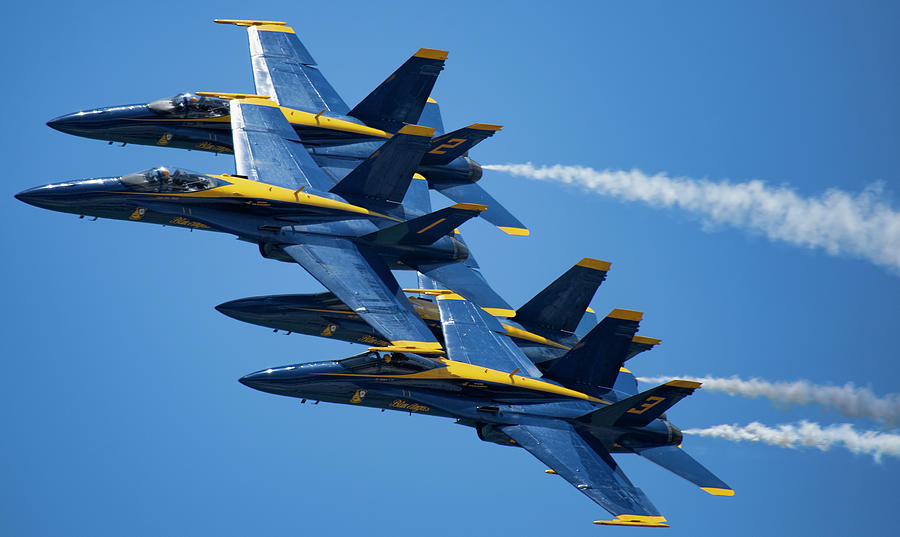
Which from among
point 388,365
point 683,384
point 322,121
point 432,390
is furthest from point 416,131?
point 683,384

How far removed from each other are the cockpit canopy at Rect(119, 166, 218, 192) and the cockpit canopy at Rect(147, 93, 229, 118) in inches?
221

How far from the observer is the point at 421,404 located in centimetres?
4731

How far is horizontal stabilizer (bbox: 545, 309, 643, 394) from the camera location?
48781 mm

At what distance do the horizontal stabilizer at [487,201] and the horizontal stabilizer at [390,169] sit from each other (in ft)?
19.0

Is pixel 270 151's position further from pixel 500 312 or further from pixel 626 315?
pixel 626 315

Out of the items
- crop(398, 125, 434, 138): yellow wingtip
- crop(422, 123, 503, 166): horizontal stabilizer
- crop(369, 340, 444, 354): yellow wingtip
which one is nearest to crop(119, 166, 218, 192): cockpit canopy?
crop(398, 125, 434, 138): yellow wingtip

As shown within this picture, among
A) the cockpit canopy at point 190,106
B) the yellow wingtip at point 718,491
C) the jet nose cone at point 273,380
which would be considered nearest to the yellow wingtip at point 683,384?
the yellow wingtip at point 718,491

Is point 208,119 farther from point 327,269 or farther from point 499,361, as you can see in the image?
point 499,361

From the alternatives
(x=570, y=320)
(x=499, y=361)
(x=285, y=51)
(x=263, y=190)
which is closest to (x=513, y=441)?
(x=499, y=361)

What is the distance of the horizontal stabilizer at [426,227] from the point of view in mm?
51750

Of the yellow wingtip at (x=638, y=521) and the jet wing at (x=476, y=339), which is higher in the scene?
the jet wing at (x=476, y=339)

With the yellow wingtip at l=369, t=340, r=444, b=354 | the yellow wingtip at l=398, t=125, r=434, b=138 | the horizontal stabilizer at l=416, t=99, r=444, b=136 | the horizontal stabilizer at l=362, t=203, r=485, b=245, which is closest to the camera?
the yellow wingtip at l=369, t=340, r=444, b=354

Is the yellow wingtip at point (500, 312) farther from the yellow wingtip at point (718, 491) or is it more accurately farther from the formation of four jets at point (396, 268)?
the yellow wingtip at point (718, 491)

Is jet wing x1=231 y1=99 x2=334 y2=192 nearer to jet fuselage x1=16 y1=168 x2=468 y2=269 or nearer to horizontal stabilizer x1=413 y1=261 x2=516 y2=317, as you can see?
jet fuselage x1=16 y1=168 x2=468 y2=269
